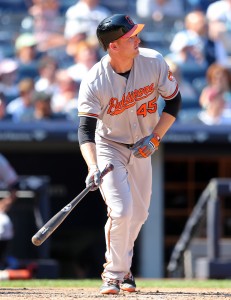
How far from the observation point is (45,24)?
461 inches

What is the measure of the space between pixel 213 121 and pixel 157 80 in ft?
16.9

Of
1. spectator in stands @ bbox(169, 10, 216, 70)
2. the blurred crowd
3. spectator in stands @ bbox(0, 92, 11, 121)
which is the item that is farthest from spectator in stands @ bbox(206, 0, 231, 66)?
spectator in stands @ bbox(0, 92, 11, 121)

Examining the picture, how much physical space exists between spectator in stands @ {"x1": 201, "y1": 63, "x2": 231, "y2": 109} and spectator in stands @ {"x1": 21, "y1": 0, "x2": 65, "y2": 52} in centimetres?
195

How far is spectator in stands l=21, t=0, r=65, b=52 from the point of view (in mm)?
11445

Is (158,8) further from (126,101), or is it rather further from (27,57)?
(126,101)

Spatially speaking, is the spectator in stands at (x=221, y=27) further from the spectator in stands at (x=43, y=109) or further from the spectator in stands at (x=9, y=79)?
the spectator in stands at (x=9, y=79)

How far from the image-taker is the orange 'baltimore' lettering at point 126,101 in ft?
17.7

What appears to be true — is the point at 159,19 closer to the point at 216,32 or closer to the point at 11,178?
the point at 216,32

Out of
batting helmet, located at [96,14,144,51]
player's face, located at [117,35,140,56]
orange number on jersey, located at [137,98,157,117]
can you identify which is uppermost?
batting helmet, located at [96,14,144,51]

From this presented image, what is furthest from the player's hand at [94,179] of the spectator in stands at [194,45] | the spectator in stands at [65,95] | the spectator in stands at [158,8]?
the spectator in stands at [158,8]

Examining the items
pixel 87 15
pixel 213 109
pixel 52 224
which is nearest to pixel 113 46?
pixel 52 224

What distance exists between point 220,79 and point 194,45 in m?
0.83

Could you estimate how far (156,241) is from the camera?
10836mm

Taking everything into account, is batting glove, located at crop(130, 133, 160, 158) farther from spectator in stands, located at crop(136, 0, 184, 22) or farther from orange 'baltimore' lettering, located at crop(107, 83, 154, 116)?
spectator in stands, located at crop(136, 0, 184, 22)
